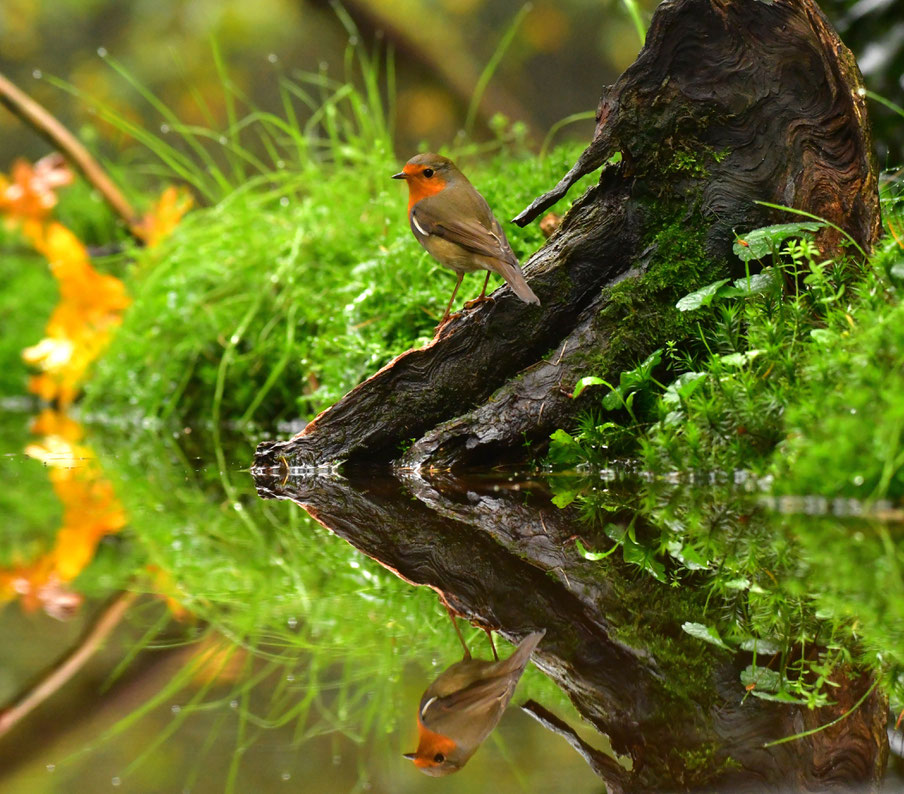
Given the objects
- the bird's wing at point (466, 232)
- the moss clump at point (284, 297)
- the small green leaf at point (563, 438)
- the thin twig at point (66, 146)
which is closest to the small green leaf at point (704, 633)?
the small green leaf at point (563, 438)

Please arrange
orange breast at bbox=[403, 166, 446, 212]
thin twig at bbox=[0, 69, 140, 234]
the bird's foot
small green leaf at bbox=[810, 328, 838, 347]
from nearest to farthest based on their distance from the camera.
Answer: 1. small green leaf at bbox=[810, 328, 838, 347]
2. the bird's foot
3. orange breast at bbox=[403, 166, 446, 212]
4. thin twig at bbox=[0, 69, 140, 234]

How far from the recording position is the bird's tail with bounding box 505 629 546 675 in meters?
1.59

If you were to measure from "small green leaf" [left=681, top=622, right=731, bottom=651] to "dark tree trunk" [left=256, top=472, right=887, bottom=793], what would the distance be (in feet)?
0.05

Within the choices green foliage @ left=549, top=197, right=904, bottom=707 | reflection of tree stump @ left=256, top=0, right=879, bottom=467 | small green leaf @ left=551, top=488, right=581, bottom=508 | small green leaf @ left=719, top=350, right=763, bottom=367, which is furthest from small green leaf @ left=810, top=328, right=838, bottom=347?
small green leaf @ left=551, top=488, right=581, bottom=508

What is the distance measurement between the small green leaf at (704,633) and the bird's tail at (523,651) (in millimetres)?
255

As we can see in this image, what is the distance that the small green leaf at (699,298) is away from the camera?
131 inches

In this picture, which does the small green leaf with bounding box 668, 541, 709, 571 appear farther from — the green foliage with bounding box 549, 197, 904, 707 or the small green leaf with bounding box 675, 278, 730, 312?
the small green leaf with bounding box 675, 278, 730, 312

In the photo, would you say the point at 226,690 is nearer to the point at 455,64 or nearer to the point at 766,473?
the point at 766,473

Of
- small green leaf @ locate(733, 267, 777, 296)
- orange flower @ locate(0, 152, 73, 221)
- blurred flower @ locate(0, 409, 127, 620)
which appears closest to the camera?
blurred flower @ locate(0, 409, 127, 620)

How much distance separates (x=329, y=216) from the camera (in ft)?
19.6

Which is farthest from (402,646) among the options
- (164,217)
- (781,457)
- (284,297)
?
(164,217)

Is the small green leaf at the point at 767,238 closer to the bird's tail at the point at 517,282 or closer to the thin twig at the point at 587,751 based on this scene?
the bird's tail at the point at 517,282

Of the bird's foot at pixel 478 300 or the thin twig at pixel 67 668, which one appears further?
the bird's foot at pixel 478 300

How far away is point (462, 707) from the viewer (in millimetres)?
1442
